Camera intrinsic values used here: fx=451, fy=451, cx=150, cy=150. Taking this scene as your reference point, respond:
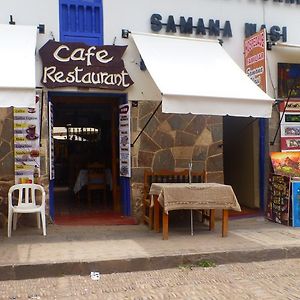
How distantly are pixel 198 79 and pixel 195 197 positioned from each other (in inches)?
70.6

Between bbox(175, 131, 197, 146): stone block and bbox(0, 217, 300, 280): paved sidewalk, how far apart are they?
1.54 metres

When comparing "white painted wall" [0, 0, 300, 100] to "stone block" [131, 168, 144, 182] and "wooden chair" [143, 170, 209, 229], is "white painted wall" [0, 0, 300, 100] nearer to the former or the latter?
"stone block" [131, 168, 144, 182]

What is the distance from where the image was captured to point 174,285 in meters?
5.22

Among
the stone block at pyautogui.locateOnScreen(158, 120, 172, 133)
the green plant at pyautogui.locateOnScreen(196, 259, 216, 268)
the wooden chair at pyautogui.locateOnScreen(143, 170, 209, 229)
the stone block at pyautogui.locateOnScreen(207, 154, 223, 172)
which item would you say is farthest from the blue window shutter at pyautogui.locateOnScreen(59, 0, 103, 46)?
the green plant at pyautogui.locateOnScreen(196, 259, 216, 268)

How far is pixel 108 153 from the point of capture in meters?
11.2

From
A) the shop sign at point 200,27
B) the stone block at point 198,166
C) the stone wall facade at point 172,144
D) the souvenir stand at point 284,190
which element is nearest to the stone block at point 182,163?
the stone wall facade at point 172,144

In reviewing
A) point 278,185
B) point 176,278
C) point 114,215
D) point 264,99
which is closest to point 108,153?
point 114,215

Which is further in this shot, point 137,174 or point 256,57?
point 256,57

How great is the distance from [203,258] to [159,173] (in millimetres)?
2221

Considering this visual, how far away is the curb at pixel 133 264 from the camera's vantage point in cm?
536

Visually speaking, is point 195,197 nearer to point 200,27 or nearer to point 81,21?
point 200,27

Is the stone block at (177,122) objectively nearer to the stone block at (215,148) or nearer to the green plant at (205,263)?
the stone block at (215,148)

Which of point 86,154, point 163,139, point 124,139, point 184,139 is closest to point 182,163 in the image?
point 184,139

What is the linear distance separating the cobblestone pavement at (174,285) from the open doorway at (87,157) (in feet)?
8.94
